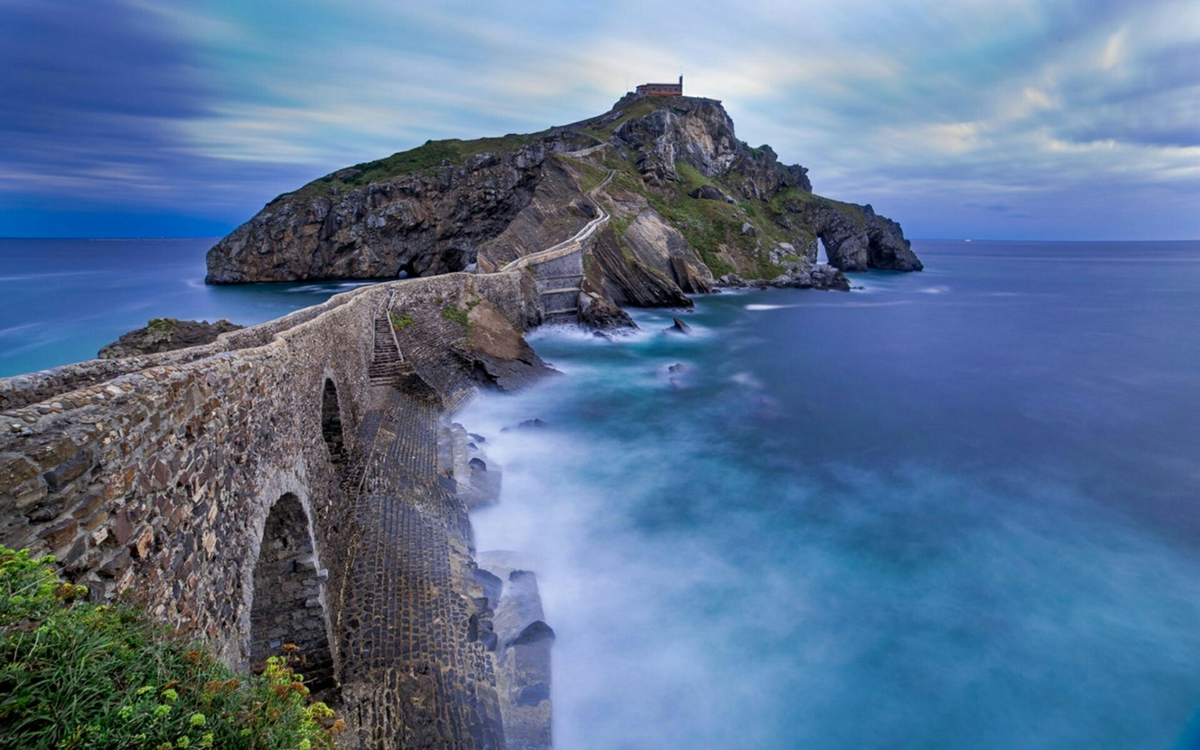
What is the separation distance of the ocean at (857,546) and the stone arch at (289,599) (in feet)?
11.3

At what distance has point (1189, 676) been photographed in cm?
917

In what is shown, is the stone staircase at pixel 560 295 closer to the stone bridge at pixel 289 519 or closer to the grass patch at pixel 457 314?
the grass patch at pixel 457 314

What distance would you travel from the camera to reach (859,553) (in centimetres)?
1221

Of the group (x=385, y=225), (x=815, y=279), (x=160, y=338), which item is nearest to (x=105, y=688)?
(x=160, y=338)

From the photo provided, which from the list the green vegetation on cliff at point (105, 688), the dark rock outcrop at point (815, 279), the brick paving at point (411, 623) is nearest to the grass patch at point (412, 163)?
the dark rock outcrop at point (815, 279)

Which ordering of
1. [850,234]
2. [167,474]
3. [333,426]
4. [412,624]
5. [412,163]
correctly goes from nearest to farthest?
[167,474] → [412,624] → [333,426] → [412,163] → [850,234]

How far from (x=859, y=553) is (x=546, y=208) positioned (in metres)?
38.0

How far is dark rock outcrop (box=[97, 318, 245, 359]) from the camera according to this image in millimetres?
16031

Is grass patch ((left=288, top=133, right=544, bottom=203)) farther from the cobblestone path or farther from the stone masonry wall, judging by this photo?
the stone masonry wall

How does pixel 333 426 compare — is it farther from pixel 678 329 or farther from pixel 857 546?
pixel 678 329

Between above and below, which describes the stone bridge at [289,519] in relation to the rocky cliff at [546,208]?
below

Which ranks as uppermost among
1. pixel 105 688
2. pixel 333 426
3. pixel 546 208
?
pixel 546 208

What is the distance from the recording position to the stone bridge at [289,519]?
3379mm

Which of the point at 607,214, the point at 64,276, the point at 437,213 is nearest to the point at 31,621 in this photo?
the point at 607,214
